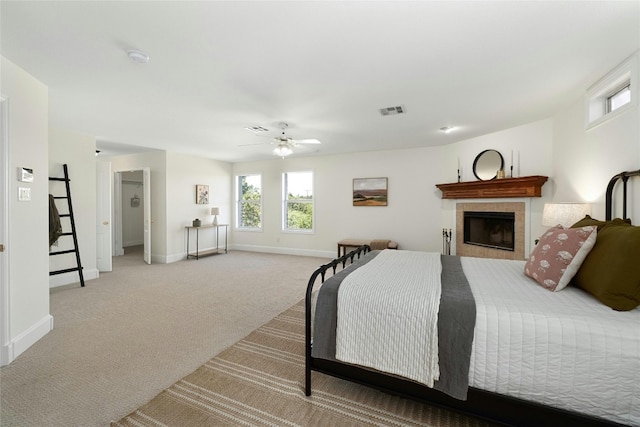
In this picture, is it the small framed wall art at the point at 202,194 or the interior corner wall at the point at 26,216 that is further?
the small framed wall art at the point at 202,194

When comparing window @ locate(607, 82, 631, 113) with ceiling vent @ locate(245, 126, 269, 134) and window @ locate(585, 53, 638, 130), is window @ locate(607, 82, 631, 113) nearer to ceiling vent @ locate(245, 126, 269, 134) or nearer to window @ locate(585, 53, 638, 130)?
window @ locate(585, 53, 638, 130)

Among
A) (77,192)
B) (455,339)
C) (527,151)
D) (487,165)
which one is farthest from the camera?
(487,165)

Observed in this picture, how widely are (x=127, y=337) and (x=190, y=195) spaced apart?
4518mm

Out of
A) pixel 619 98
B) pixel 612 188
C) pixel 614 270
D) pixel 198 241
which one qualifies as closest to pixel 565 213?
pixel 612 188

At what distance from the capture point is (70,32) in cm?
196

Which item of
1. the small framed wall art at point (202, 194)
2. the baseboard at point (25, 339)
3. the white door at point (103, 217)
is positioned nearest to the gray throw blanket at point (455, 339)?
the baseboard at point (25, 339)

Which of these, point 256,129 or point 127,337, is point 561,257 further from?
point 256,129

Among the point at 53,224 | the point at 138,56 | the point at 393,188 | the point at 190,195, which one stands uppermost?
the point at 138,56

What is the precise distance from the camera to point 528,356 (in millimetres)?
1328

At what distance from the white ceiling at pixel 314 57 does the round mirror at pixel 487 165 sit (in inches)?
31.9

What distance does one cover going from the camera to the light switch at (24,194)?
93.7 inches

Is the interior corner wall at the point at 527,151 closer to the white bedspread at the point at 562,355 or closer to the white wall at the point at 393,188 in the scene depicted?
the white wall at the point at 393,188

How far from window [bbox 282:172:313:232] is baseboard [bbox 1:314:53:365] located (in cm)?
493

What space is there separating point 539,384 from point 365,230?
5.04 m
